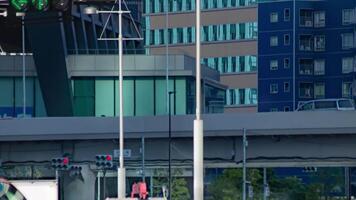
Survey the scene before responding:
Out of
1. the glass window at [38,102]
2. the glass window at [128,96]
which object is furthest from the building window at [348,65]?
the glass window at [38,102]

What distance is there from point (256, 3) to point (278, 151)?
54.4m

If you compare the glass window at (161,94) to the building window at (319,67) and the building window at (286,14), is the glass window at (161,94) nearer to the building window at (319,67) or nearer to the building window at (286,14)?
the building window at (286,14)

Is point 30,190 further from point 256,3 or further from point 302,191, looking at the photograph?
point 256,3

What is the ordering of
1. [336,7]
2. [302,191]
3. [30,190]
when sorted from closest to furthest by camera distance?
[30,190]
[302,191]
[336,7]

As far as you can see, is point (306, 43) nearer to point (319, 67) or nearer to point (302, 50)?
point (302, 50)

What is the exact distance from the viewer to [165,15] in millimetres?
121000

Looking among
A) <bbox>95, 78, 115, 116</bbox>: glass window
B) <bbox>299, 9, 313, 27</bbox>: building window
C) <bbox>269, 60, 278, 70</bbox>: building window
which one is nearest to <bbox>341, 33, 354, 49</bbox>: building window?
<bbox>299, 9, 313, 27</bbox>: building window

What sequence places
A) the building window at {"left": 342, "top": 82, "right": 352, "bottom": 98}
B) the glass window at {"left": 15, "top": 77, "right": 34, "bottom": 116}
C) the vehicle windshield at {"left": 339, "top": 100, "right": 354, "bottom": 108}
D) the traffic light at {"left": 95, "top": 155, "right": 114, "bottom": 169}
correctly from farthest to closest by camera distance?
the building window at {"left": 342, "top": 82, "right": 352, "bottom": 98}, the glass window at {"left": 15, "top": 77, "right": 34, "bottom": 116}, the vehicle windshield at {"left": 339, "top": 100, "right": 354, "bottom": 108}, the traffic light at {"left": 95, "top": 155, "right": 114, "bottom": 169}

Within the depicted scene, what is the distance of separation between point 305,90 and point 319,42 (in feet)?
16.7

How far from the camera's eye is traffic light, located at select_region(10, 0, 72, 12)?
27500mm

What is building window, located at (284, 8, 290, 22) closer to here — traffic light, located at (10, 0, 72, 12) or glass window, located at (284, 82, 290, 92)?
glass window, located at (284, 82, 290, 92)

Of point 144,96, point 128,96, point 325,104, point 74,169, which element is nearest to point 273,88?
point 144,96

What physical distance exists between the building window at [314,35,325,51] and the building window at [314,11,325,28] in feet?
3.65

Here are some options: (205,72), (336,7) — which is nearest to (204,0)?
(336,7)
